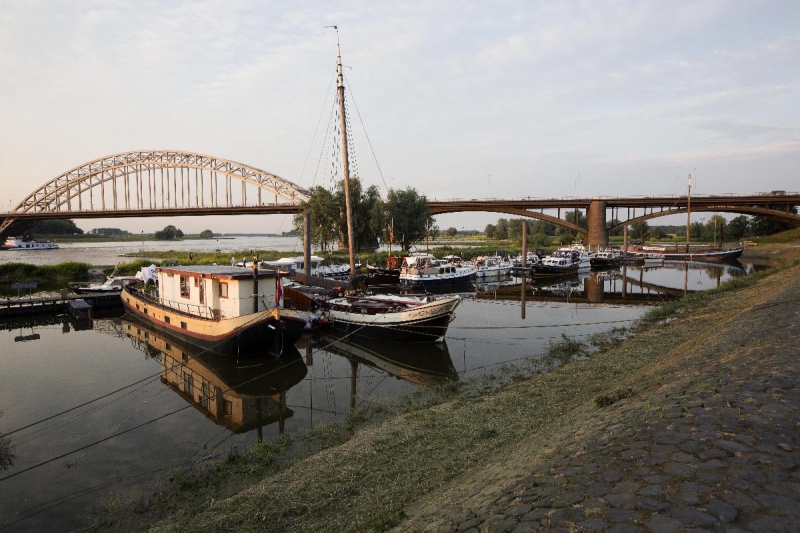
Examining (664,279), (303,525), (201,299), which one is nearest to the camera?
(303,525)

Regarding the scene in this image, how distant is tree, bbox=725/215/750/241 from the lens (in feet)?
348

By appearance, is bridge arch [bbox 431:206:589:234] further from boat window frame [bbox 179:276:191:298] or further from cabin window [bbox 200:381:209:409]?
cabin window [bbox 200:381:209:409]

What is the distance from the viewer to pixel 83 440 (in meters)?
11.3

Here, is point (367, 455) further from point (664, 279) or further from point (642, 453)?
point (664, 279)

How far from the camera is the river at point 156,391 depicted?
9.43 meters

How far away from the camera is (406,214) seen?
65.2 meters

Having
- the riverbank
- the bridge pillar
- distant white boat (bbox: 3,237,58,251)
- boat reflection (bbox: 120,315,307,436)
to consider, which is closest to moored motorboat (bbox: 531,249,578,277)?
the bridge pillar

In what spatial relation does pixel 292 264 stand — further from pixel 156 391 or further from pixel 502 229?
pixel 502 229

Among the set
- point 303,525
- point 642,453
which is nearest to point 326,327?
point 303,525

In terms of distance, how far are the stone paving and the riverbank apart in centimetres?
2

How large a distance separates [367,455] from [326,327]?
1619cm

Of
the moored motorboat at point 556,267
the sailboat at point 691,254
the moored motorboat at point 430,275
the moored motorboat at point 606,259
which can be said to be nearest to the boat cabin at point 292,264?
the moored motorboat at point 430,275

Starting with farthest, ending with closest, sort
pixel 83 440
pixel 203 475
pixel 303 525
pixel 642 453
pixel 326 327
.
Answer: pixel 326 327 → pixel 83 440 → pixel 203 475 → pixel 303 525 → pixel 642 453

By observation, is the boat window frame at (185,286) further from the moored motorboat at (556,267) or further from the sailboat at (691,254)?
the sailboat at (691,254)
